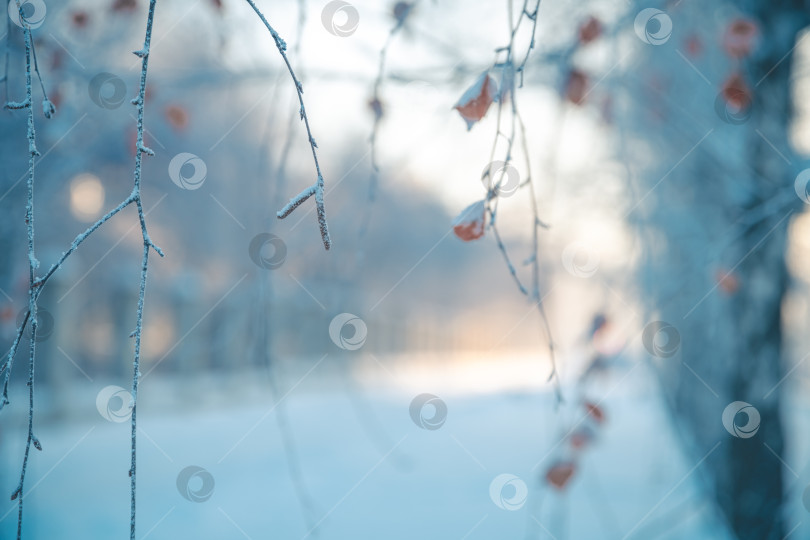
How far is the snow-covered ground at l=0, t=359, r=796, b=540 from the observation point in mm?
1964

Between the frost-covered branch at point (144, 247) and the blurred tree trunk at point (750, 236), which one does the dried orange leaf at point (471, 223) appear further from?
the blurred tree trunk at point (750, 236)

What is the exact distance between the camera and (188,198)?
11.3 meters

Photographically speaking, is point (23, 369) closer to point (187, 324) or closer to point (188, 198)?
point (187, 324)

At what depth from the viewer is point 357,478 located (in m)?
2.52

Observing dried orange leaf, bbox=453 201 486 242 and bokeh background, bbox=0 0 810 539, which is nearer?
dried orange leaf, bbox=453 201 486 242

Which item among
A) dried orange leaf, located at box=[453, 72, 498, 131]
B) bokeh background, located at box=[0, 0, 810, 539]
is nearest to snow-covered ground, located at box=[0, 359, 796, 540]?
bokeh background, located at box=[0, 0, 810, 539]

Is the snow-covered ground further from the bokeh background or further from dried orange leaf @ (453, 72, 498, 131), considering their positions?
dried orange leaf @ (453, 72, 498, 131)

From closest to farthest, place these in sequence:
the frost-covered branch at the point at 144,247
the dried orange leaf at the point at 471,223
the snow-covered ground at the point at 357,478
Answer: the frost-covered branch at the point at 144,247
the dried orange leaf at the point at 471,223
the snow-covered ground at the point at 357,478

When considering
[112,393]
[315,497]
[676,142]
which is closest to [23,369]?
[112,393]

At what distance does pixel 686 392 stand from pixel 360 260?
3.34 m

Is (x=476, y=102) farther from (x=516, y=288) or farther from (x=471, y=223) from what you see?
(x=516, y=288)

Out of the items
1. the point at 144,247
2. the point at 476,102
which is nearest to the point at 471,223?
the point at 476,102

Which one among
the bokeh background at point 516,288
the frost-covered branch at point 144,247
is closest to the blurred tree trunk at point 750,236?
the bokeh background at point 516,288

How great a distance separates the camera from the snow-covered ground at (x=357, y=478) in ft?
6.44
